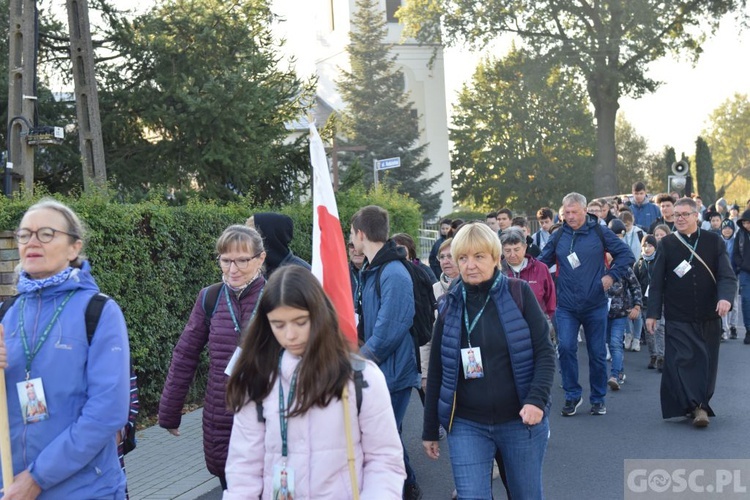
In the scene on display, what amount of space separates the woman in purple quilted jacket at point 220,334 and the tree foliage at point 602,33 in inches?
1385

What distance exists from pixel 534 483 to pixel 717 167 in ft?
342

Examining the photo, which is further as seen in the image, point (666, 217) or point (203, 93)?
point (203, 93)

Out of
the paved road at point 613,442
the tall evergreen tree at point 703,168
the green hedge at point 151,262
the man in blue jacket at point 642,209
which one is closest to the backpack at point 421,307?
the paved road at point 613,442

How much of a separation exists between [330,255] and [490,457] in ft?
4.21

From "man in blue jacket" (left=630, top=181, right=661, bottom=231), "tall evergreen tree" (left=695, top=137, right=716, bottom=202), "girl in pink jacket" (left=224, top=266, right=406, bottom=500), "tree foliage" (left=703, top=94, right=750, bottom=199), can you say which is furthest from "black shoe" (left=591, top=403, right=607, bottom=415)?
"tree foliage" (left=703, top=94, right=750, bottom=199)

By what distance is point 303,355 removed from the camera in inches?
127

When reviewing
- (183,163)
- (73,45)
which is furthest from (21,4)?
(183,163)

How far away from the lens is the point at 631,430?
879cm

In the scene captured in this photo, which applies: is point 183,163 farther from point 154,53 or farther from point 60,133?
point 60,133

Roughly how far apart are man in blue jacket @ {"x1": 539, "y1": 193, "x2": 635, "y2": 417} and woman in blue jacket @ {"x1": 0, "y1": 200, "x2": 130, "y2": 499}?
631cm

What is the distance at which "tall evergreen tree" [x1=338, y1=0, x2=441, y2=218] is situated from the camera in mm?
56188

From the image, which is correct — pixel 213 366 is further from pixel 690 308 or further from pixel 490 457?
pixel 690 308

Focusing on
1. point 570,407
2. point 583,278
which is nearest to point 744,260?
point 570,407

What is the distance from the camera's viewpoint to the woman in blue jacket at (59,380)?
342 centimetres
